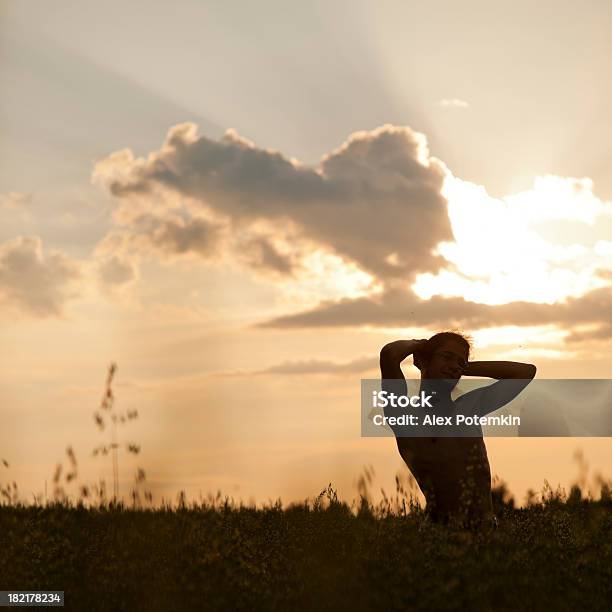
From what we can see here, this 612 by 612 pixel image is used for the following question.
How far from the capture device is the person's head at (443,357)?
9.73 meters

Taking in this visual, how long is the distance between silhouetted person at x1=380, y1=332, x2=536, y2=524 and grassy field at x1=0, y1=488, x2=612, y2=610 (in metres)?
0.32

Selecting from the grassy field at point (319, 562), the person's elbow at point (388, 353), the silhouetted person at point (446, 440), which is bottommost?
the grassy field at point (319, 562)

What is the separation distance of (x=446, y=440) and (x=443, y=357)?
3.07 ft

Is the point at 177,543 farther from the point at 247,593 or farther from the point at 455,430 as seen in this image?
the point at 455,430

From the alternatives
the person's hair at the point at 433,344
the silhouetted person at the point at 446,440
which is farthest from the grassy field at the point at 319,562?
the person's hair at the point at 433,344

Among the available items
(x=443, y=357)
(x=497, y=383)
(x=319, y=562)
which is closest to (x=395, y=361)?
(x=443, y=357)

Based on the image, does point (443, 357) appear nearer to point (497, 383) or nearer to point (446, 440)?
point (497, 383)

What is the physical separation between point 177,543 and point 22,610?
1.99 metres

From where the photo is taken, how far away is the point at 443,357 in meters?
9.73

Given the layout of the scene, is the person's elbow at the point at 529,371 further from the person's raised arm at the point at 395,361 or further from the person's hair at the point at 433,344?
the person's raised arm at the point at 395,361

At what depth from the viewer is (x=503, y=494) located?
39.0ft

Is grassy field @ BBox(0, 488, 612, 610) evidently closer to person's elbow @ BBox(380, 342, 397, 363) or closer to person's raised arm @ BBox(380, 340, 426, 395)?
person's raised arm @ BBox(380, 340, 426, 395)

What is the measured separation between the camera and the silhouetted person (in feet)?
31.5

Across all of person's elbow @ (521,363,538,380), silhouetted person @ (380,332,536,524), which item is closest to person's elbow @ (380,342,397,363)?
silhouetted person @ (380,332,536,524)
